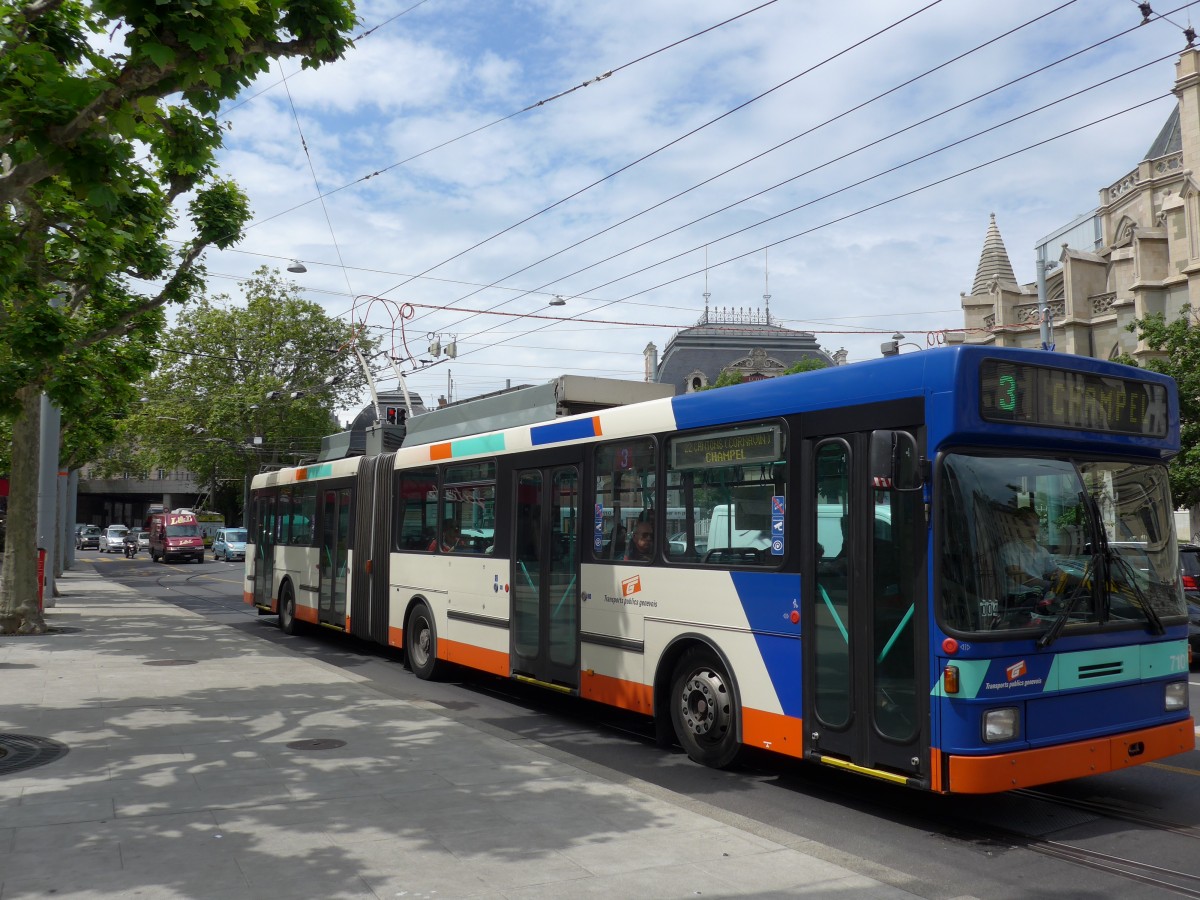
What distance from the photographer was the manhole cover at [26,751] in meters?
7.78

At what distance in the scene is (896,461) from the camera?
618 cm

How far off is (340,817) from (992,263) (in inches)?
2572

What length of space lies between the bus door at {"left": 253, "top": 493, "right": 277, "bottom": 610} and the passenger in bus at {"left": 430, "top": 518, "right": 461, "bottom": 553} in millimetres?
7864

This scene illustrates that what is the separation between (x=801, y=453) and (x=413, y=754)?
392 cm

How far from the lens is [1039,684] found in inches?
240

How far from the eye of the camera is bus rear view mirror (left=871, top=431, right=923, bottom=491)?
614cm

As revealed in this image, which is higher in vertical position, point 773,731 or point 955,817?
point 773,731

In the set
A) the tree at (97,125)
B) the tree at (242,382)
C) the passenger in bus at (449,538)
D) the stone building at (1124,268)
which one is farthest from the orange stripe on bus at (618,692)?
the tree at (242,382)

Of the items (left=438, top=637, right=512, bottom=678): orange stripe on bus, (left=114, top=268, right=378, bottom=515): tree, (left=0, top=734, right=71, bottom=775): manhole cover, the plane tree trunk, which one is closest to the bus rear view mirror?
(left=438, top=637, right=512, bottom=678): orange stripe on bus

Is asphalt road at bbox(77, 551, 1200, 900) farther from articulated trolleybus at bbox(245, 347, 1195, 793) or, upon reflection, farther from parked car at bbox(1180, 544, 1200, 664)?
parked car at bbox(1180, 544, 1200, 664)

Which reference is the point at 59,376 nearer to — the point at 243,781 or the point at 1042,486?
the point at 243,781

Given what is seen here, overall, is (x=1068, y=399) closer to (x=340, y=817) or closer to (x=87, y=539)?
(x=340, y=817)

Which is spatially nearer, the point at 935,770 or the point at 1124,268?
the point at 935,770

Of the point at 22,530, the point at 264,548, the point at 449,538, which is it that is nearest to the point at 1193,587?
the point at 449,538
